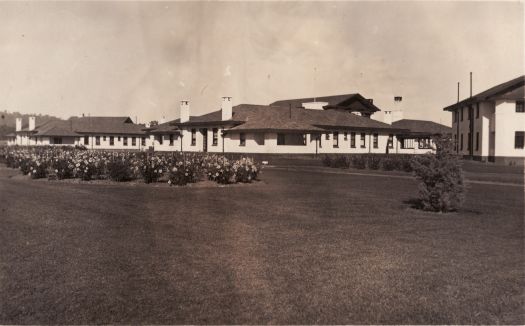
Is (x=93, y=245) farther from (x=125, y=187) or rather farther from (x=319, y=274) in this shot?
(x=125, y=187)

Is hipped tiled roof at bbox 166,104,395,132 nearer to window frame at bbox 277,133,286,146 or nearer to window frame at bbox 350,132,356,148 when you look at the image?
window frame at bbox 350,132,356,148

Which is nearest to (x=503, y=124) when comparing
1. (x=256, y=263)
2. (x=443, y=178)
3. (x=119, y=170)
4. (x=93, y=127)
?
(x=443, y=178)

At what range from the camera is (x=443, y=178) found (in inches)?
514

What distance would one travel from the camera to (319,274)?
23.0 ft

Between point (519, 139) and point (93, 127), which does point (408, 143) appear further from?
point (93, 127)

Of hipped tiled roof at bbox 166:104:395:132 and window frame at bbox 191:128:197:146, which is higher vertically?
hipped tiled roof at bbox 166:104:395:132

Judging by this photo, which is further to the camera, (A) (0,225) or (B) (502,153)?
(B) (502,153)

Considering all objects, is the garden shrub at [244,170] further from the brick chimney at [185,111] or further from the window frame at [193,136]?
the brick chimney at [185,111]

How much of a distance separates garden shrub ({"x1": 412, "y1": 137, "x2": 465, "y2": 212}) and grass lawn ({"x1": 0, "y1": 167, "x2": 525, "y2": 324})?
0.51m

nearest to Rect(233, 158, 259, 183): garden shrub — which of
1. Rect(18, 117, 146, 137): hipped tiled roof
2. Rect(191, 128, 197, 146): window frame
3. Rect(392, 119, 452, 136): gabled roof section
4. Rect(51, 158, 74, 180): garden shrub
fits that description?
Rect(51, 158, 74, 180): garden shrub

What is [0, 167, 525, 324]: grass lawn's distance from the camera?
219 inches

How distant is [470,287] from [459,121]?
1928 inches

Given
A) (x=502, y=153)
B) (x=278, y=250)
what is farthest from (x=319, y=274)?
(x=502, y=153)

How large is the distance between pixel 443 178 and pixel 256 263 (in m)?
7.32
